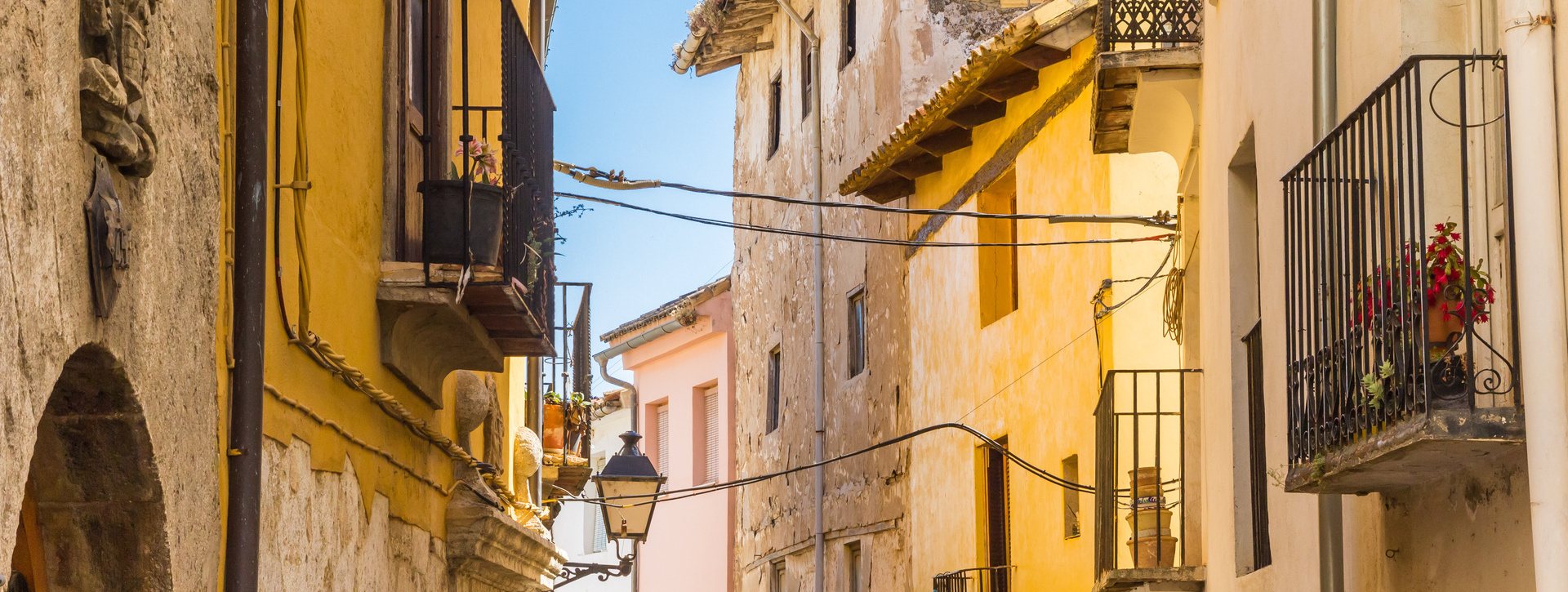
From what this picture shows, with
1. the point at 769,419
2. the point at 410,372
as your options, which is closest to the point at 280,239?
the point at 410,372

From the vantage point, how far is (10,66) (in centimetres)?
328

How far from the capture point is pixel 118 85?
3865 millimetres

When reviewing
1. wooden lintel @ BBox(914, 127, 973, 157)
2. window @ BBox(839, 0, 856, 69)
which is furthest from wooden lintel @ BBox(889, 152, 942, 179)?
window @ BBox(839, 0, 856, 69)

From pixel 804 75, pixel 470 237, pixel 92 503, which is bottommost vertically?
pixel 92 503

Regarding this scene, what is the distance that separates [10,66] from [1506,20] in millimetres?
2974

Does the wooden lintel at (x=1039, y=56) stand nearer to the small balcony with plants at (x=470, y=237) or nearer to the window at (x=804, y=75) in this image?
the small balcony with plants at (x=470, y=237)

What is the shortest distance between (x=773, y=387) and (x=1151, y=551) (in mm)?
11229

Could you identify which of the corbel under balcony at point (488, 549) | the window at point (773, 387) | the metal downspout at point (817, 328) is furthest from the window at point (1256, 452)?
the window at point (773, 387)

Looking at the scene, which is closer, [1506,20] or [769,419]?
[1506,20]

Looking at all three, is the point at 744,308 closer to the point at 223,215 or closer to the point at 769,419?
the point at 769,419

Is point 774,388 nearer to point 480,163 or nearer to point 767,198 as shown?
point 767,198

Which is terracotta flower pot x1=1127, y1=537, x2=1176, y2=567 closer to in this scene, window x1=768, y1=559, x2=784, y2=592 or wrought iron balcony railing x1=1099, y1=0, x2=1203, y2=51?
wrought iron balcony railing x1=1099, y1=0, x2=1203, y2=51

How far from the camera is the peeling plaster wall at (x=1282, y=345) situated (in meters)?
3.83

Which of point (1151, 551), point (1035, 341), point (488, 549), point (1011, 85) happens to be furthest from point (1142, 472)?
point (1011, 85)
